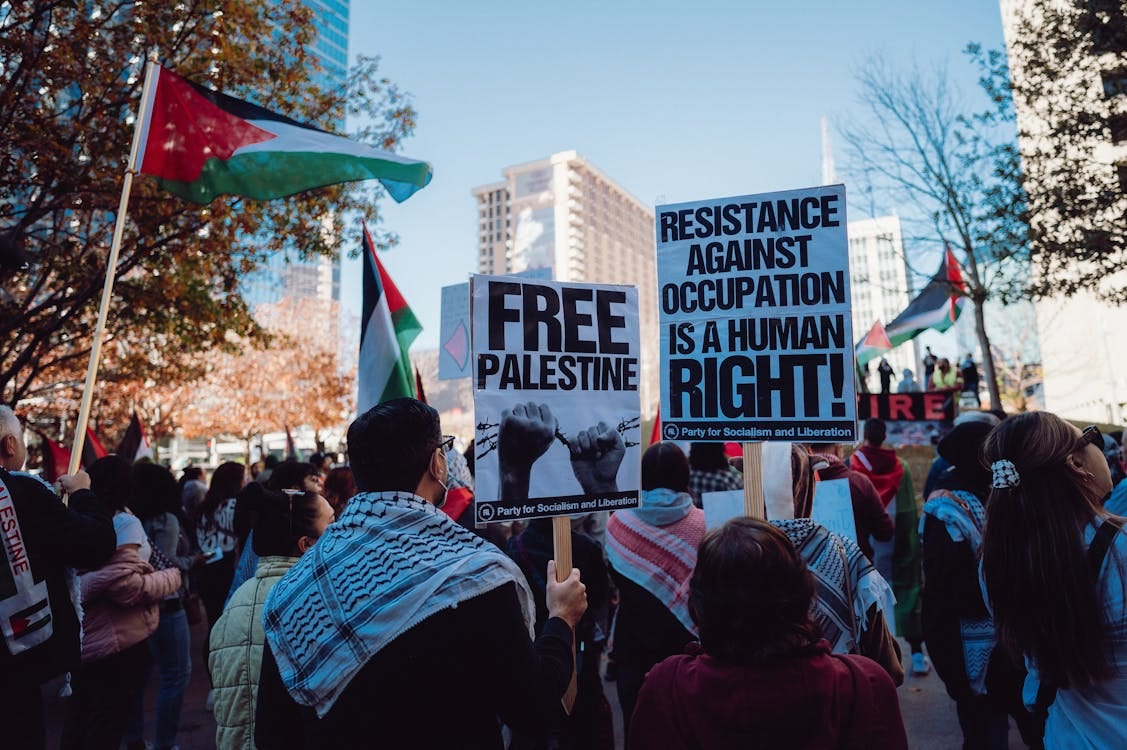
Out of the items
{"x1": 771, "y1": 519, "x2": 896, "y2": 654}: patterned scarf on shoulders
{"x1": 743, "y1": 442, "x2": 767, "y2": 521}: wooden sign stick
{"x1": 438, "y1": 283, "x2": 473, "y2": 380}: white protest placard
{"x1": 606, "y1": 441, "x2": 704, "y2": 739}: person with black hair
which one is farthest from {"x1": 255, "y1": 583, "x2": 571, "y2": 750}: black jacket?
{"x1": 438, "y1": 283, "x2": 473, "y2": 380}: white protest placard

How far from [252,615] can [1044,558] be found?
2.86 m

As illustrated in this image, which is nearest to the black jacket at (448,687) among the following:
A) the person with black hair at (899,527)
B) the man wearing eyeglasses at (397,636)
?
the man wearing eyeglasses at (397,636)

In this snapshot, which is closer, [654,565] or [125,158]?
[654,565]

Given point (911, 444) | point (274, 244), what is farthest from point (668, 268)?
point (911, 444)

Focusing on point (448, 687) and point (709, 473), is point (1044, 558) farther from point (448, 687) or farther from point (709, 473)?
point (709, 473)

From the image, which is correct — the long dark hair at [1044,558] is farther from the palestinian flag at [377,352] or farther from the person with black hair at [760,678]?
the palestinian flag at [377,352]

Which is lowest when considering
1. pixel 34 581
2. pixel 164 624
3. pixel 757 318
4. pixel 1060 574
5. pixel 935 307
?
pixel 164 624

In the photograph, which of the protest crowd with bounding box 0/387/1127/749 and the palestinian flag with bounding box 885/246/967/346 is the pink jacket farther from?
the palestinian flag with bounding box 885/246/967/346

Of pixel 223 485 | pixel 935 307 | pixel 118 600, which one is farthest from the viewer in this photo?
pixel 935 307

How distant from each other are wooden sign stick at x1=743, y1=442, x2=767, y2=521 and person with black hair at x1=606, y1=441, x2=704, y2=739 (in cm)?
71

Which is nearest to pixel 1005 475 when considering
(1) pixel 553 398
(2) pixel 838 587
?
(2) pixel 838 587

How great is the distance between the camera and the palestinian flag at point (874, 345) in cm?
1563

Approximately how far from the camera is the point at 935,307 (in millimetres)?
16531

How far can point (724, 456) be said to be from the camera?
21.2 ft
